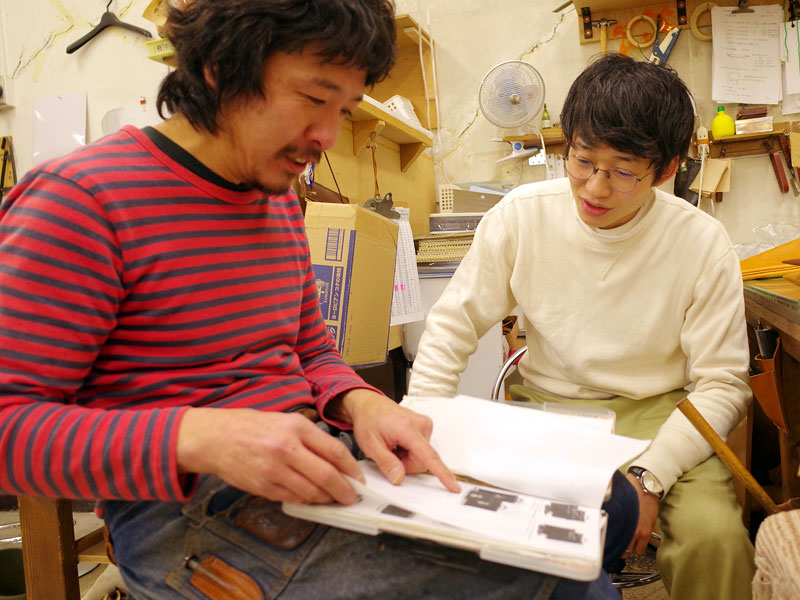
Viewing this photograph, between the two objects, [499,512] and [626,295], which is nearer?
[499,512]

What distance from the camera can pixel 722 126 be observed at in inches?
103

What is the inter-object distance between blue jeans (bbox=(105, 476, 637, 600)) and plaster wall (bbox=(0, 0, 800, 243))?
8.43 feet

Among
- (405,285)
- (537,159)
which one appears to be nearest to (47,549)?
(405,285)

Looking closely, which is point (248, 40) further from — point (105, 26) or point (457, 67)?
point (105, 26)

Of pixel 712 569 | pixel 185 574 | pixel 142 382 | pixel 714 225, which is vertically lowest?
pixel 712 569

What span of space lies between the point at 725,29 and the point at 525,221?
1956 mm

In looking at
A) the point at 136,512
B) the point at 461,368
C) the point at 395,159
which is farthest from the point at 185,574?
the point at 395,159

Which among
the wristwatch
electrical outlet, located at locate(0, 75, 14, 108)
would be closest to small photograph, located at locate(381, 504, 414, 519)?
the wristwatch

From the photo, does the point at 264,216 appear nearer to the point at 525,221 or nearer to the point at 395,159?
the point at 525,221

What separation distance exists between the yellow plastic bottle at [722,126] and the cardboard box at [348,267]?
1639 mm

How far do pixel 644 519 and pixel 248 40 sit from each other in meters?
0.99

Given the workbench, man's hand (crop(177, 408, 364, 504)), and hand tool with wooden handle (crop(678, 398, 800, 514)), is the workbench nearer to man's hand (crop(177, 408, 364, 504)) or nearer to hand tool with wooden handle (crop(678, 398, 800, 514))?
hand tool with wooden handle (crop(678, 398, 800, 514))

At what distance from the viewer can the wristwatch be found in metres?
1.10

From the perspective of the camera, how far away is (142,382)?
716 millimetres
